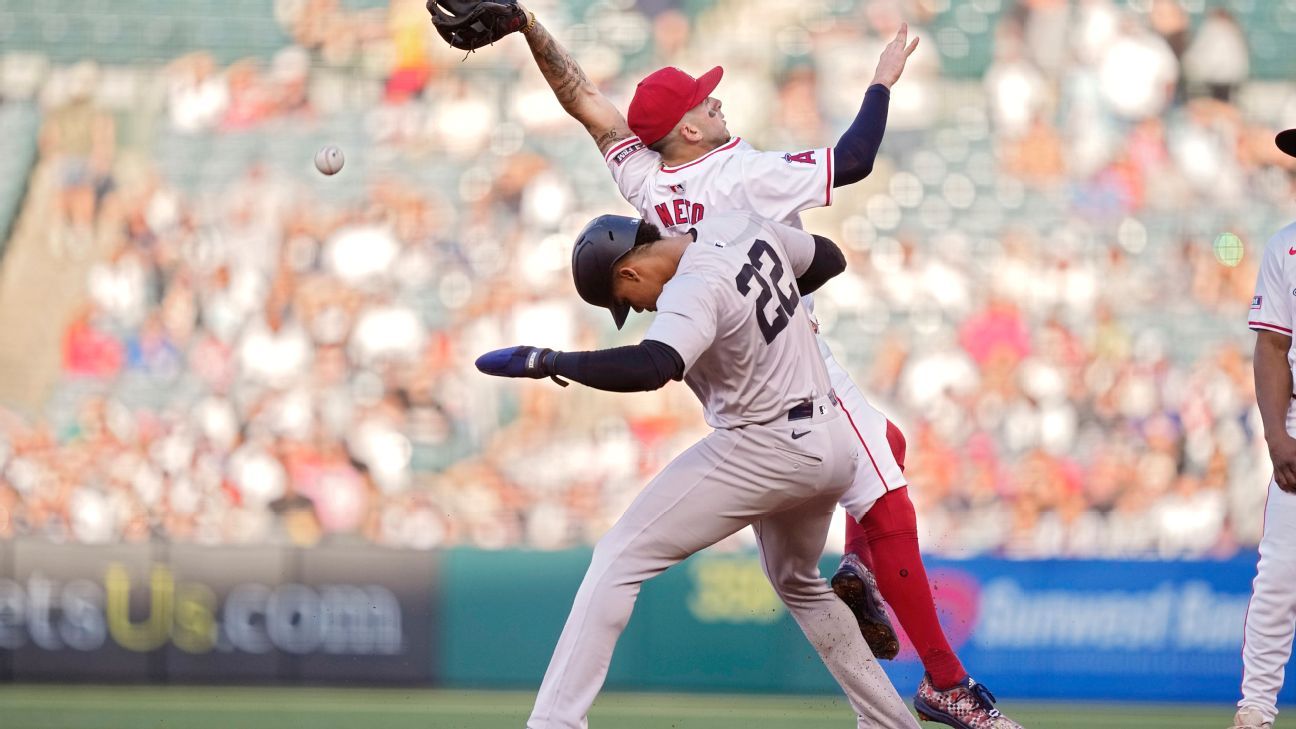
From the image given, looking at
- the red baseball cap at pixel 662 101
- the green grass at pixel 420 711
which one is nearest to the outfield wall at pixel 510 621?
the green grass at pixel 420 711

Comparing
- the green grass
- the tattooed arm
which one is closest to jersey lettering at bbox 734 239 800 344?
the tattooed arm

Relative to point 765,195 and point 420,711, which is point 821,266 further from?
point 420,711

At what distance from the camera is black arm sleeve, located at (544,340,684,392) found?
3615 mm

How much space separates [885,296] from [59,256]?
12.7ft

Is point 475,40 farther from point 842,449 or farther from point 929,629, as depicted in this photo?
point 929,629

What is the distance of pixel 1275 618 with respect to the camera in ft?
15.5

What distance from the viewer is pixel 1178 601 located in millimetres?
7086

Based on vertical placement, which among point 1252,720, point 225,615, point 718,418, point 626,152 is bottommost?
point 225,615

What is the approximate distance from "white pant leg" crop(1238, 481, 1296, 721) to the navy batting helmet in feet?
7.11

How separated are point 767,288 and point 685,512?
61cm

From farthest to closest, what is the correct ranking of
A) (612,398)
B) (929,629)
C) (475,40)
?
(612,398), (475,40), (929,629)

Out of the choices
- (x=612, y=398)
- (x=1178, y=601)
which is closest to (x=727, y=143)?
(x=612, y=398)

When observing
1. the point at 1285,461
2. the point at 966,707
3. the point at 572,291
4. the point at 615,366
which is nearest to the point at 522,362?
the point at 615,366

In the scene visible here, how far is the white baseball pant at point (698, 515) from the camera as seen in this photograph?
12.9 ft
